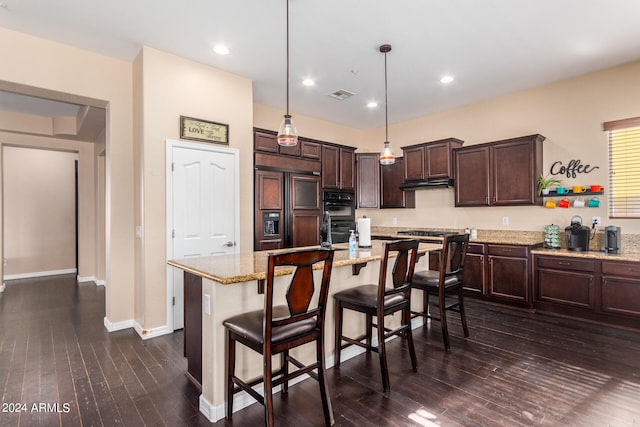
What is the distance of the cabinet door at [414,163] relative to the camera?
550 cm

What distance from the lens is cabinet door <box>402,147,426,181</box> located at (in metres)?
5.50

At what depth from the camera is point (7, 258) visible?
6.23 meters

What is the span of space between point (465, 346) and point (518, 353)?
45 centimetres

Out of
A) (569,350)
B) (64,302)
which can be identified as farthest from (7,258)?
(569,350)

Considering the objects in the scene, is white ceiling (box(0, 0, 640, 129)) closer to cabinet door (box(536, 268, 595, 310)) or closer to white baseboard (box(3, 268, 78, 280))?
cabinet door (box(536, 268, 595, 310))

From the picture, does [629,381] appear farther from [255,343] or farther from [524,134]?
[524,134]

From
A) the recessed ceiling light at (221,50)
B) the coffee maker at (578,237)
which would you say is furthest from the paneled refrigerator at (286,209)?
the coffee maker at (578,237)

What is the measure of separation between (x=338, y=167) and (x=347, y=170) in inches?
10.1

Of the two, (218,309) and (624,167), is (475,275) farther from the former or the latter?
(218,309)

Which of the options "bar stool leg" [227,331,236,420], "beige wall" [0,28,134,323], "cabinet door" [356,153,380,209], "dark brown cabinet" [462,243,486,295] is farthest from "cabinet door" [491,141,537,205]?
"beige wall" [0,28,134,323]

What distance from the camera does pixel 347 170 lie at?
5.94 meters

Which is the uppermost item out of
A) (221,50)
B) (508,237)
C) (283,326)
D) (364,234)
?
(221,50)

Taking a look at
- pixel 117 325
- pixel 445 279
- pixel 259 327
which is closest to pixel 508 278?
pixel 445 279

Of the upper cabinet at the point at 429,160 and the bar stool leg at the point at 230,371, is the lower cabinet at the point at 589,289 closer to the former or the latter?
the upper cabinet at the point at 429,160
